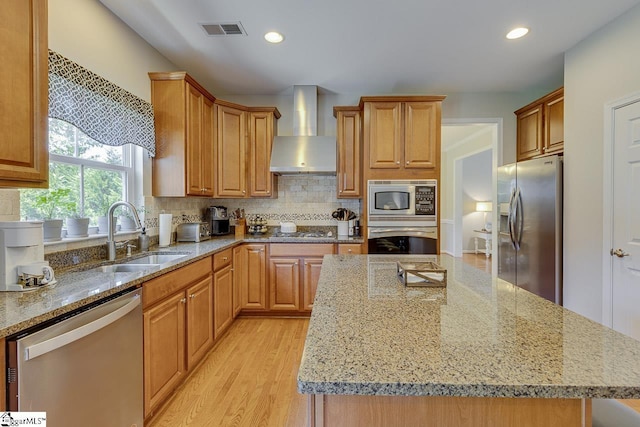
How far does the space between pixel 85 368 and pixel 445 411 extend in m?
1.39

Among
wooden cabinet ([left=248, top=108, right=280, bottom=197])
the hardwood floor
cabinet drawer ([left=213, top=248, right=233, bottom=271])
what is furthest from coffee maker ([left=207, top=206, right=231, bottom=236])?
the hardwood floor

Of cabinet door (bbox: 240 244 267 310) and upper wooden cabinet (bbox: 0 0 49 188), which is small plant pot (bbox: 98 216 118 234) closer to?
upper wooden cabinet (bbox: 0 0 49 188)

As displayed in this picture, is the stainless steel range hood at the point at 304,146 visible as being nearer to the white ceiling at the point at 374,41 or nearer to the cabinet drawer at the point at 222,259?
the white ceiling at the point at 374,41

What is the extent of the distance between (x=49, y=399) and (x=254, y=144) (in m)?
3.01

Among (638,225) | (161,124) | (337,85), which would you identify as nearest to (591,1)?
(638,225)

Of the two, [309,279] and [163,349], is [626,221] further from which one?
[163,349]

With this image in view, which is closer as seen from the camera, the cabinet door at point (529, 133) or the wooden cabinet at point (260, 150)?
the cabinet door at point (529, 133)

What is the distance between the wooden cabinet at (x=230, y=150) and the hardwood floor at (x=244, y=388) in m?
1.60

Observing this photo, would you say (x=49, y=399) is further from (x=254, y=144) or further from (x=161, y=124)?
(x=254, y=144)

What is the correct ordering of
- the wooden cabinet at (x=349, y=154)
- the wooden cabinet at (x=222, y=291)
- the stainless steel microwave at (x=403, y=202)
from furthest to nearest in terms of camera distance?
the wooden cabinet at (x=349, y=154), the stainless steel microwave at (x=403, y=202), the wooden cabinet at (x=222, y=291)

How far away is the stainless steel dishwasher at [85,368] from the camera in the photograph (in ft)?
3.44

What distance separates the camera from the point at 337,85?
12.1 feet

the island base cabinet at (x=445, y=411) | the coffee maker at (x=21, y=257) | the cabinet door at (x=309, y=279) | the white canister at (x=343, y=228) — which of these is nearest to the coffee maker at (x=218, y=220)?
the cabinet door at (x=309, y=279)

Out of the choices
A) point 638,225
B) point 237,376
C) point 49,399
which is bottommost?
point 237,376
